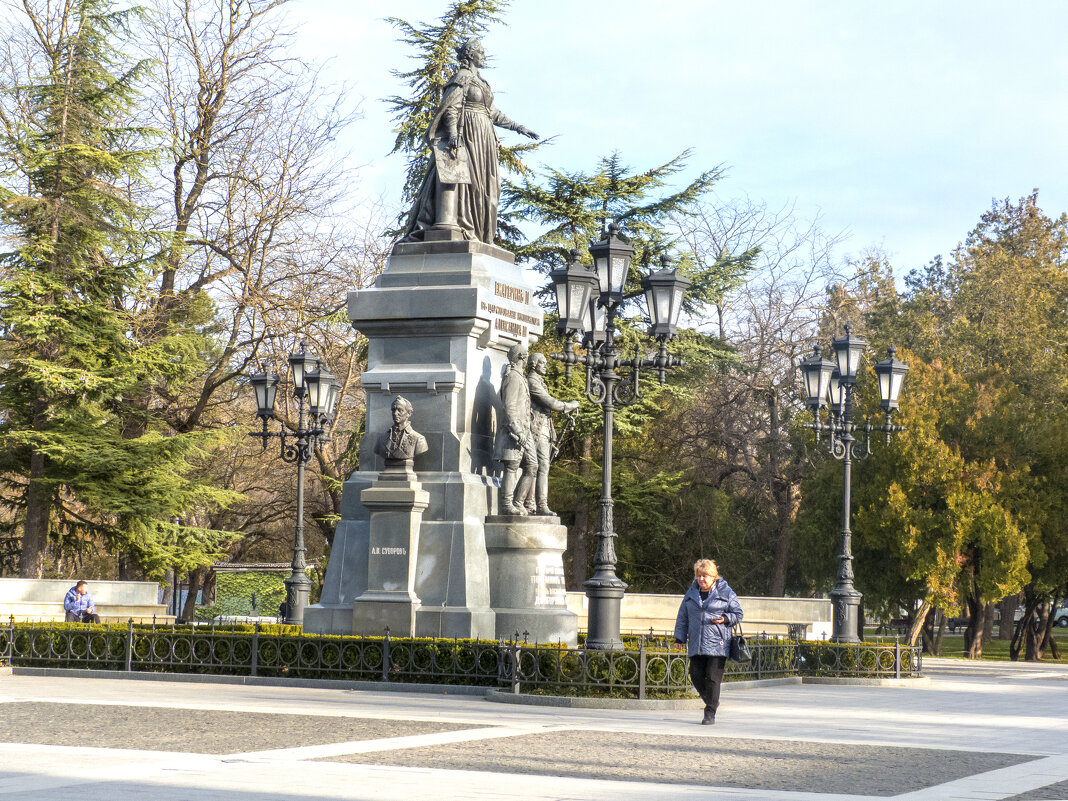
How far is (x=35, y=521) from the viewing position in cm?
3522

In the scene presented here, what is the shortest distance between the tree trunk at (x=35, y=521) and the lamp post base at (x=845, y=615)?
2003 cm

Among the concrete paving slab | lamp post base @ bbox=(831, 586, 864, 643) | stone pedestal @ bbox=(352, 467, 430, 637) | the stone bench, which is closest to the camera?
the concrete paving slab

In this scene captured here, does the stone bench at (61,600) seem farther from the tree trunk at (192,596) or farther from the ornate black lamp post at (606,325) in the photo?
the ornate black lamp post at (606,325)

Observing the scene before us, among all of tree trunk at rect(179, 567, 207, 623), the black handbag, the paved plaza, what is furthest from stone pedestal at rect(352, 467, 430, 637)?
tree trunk at rect(179, 567, 207, 623)

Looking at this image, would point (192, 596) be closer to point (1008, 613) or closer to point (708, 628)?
point (1008, 613)

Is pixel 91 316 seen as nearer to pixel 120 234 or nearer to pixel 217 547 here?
pixel 120 234

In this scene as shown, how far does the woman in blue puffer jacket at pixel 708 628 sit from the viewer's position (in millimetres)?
13523

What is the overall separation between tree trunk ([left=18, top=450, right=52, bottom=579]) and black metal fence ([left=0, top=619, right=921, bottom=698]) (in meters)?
15.0

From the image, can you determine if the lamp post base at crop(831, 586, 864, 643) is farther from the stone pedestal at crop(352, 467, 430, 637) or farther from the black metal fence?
the stone pedestal at crop(352, 467, 430, 637)

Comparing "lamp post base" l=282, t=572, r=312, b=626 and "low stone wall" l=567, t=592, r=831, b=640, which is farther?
"low stone wall" l=567, t=592, r=831, b=640

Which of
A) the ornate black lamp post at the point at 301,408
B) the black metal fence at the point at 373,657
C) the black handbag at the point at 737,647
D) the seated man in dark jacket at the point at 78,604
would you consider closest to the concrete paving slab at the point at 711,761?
the black handbag at the point at 737,647

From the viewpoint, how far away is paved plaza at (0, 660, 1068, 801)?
8.94 metres

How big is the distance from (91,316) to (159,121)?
20.1 ft

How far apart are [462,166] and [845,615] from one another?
10.1m
